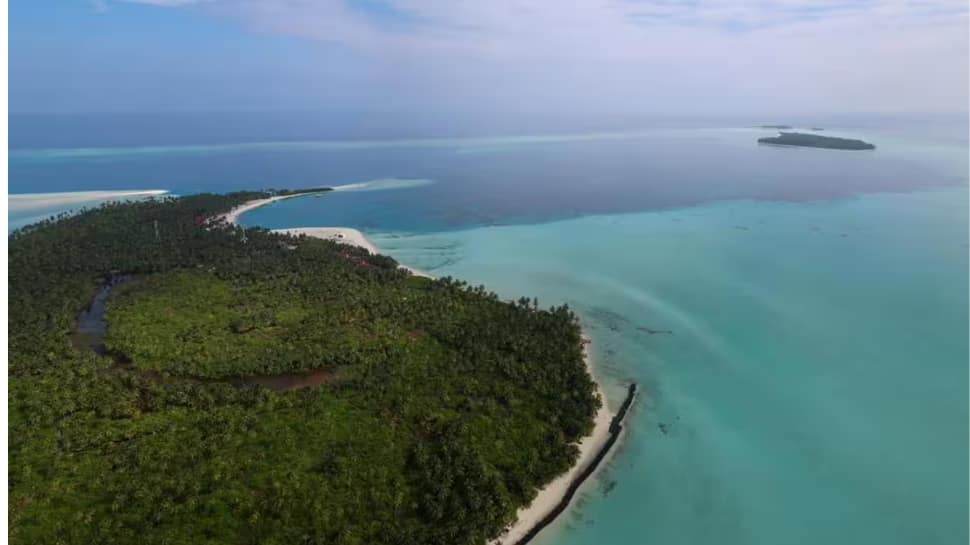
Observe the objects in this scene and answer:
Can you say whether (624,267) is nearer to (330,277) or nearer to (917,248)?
(330,277)

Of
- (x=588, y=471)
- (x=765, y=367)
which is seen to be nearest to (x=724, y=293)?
(x=765, y=367)

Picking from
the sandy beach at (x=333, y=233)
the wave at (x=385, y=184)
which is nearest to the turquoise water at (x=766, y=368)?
the sandy beach at (x=333, y=233)

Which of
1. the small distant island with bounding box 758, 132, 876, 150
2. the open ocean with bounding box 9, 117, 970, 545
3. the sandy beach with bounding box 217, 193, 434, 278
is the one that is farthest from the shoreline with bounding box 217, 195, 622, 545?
the small distant island with bounding box 758, 132, 876, 150

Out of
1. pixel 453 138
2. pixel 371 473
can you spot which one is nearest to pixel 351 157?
pixel 453 138

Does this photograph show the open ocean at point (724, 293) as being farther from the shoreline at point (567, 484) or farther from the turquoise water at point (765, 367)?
the shoreline at point (567, 484)

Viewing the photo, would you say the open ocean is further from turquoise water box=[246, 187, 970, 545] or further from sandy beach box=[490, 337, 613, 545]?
sandy beach box=[490, 337, 613, 545]

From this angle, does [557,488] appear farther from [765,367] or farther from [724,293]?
[724,293]
